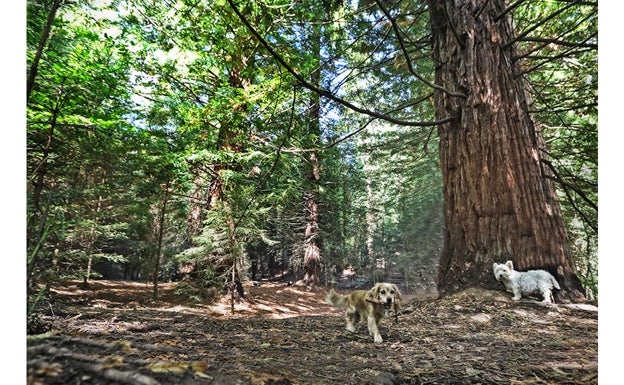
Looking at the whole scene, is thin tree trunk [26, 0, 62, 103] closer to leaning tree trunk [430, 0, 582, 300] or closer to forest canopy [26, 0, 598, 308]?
forest canopy [26, 0, 598, 308]

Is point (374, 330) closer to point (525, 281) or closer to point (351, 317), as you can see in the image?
point (351, 317)

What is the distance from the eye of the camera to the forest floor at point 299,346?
628 mm

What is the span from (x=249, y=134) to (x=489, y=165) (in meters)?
1.57

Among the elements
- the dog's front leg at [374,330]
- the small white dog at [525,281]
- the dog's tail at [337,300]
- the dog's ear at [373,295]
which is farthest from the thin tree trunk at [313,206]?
the small white dog at [525,281]

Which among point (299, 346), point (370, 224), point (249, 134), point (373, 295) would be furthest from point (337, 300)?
point (249, 134)

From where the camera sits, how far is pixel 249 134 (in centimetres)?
209

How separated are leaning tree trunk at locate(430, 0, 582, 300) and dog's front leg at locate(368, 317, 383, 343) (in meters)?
0.68

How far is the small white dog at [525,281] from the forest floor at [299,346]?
0.06 meters

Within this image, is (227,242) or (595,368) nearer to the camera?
(595,368)

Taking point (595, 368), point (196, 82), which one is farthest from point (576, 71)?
point (196, 82)

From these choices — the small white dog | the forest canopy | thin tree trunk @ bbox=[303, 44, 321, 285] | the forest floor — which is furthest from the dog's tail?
thin tree trunk @ bbox=[303, 44, 321, 285]
